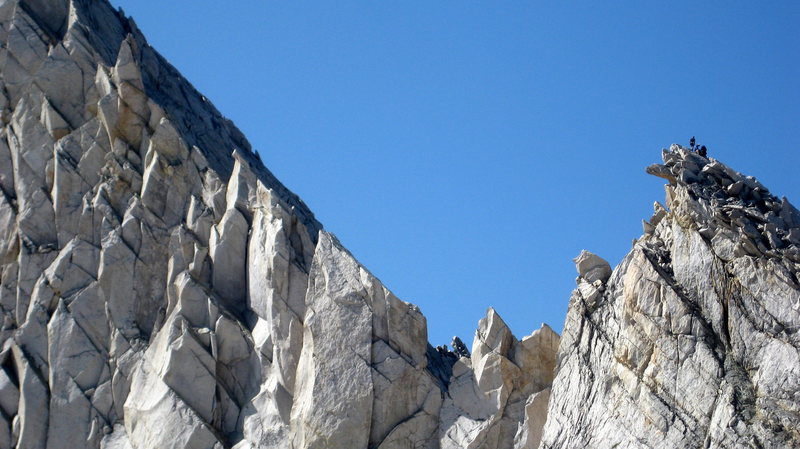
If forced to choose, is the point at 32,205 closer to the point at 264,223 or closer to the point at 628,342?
the point at 264,223

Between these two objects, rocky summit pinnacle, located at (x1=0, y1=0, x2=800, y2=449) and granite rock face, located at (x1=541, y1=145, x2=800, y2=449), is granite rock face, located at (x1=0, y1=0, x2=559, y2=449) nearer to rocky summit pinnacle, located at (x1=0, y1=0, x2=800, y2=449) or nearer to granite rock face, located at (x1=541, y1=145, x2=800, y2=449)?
rocky summit pinnacle, located at (x1=0, y1=0, x2=800, y2=449)

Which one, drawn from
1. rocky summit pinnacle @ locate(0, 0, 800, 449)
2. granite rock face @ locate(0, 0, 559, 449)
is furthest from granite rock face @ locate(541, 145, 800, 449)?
granite rock face @ locate(0, 0, 559, 449)

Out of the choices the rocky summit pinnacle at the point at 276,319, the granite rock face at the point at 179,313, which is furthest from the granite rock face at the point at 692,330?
the granite rock face at the point at 179,313

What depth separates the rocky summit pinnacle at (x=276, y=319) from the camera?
194ft

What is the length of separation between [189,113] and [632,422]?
2951 centimetres

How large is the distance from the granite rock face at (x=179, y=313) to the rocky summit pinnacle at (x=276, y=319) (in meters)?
0.09

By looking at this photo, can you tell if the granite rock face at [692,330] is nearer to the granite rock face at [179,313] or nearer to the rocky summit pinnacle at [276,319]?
the rocky summit pinnacle at [276,319]

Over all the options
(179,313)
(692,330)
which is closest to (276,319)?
(179,313)

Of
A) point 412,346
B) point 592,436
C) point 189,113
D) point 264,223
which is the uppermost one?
point 189,113

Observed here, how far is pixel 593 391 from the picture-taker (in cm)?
6184

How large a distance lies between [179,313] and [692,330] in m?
21.1

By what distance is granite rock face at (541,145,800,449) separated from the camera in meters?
57.0

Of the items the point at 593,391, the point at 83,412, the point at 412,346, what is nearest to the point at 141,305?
the point at 83,412

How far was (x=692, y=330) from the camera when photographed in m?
59.5
